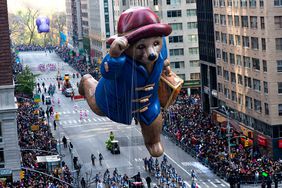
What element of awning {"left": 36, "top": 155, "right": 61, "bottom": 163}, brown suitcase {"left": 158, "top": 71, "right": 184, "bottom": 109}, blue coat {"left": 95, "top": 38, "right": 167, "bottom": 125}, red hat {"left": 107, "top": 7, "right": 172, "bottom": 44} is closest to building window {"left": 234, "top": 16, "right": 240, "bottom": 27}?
awning {"left": 36, "top": 155, "right": 61, "bottom": 163}

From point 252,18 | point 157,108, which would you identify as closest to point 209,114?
point 252,18

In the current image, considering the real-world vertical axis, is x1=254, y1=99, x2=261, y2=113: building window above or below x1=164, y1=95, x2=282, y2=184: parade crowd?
above

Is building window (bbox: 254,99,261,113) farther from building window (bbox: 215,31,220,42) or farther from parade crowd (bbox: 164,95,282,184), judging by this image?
building window (bbox: 215,31,220,42)

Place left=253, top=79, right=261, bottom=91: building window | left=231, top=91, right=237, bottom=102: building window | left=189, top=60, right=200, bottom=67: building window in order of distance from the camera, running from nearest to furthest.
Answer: left=253, top=79, right=261, bottom=91: building window → left=231, top=91, right=237, bottom=102: building window → left=189, top=60, right=200, bottom=67: building window

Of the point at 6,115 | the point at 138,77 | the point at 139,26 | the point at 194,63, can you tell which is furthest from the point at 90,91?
the point at 194,63

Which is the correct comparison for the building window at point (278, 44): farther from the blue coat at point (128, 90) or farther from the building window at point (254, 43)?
the blue coat at point (128, 90)

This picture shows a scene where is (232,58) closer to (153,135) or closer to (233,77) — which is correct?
(233,77)

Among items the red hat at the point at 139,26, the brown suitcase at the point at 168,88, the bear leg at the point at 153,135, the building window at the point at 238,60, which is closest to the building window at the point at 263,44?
the building window at the point at 238,60

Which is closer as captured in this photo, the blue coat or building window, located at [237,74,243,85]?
the blue coat
